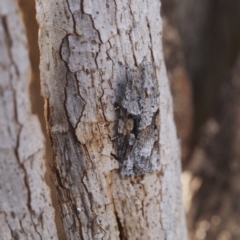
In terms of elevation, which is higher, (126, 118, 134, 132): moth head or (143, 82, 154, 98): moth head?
(143, 82, 154, 98): moth head

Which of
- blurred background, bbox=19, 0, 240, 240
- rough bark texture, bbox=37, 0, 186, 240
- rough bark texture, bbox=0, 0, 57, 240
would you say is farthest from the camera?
blurred background, bbox=19, 0, 240, 240

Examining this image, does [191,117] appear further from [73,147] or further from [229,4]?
[73,147]

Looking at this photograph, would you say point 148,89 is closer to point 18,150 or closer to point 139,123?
point 139,123

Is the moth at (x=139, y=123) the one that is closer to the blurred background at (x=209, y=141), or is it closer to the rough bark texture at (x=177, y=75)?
the rough bark texture at (x=177, y=75)

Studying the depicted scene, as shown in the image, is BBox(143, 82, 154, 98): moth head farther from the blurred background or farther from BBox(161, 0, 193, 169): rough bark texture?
the blurred background

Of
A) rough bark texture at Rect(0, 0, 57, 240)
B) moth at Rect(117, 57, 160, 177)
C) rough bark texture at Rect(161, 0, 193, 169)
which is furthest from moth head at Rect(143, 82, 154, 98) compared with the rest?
rough bark texture at Rect(161, 0, 193, 169)

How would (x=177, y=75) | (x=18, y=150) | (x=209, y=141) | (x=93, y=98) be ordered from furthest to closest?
(x=209, y=141)
(x=177, y=75)
(x=93, y=98)
(x=18, y=150)

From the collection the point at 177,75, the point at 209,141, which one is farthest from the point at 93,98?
the point at 209,141
